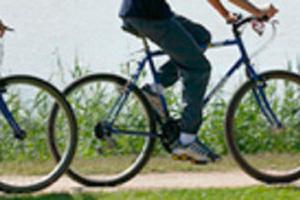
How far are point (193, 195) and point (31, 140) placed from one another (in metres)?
1.94

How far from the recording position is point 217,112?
1053cm

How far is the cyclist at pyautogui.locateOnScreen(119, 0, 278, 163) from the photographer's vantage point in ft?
24.7

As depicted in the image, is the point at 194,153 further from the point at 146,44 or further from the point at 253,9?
the point at 253,9

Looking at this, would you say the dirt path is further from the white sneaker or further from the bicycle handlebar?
the bicycle handlebar

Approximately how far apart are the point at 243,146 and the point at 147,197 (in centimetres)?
194

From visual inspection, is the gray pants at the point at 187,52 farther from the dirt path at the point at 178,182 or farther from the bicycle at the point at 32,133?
the bicycle at the point at 32,133

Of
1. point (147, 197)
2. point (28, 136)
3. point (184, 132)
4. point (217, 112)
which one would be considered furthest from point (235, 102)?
point (217, 112)

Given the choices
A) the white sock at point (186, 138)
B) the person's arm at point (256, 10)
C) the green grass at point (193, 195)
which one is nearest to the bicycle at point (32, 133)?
the green grass at point (193, 195)

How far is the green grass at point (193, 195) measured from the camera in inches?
294

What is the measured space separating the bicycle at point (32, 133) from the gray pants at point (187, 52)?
78 centimetres

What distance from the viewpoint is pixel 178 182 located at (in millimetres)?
8133

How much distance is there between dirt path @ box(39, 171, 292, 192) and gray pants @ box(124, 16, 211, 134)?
1.53 feet

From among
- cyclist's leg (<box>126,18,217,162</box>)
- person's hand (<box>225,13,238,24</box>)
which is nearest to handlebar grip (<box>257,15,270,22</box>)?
person's hand (<box>225,13,238,24</box>)

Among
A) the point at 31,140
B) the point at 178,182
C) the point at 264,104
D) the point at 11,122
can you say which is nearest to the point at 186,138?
the point at 178,182
